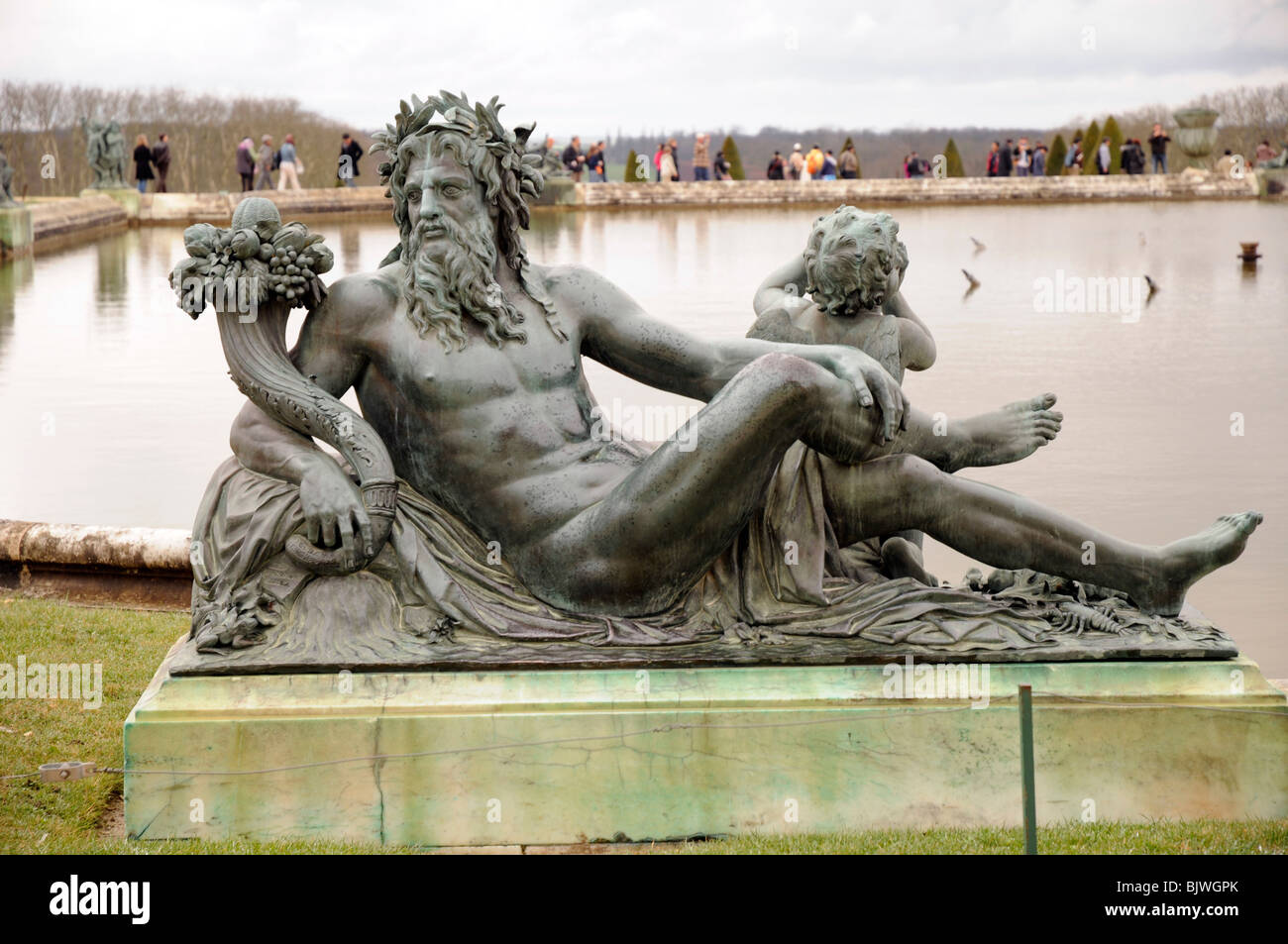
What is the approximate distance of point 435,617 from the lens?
4.80 metres

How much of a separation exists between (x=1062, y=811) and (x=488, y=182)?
7.79ft

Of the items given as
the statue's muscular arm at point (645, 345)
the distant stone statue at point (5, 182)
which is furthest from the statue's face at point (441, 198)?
the distant stone statue at point (5, 182)

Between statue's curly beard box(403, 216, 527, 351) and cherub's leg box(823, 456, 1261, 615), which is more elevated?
statue's curly beard box(403, 216, 527, 351)

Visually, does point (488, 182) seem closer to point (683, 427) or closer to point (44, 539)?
point (683, 427)

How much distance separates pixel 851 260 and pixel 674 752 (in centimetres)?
152

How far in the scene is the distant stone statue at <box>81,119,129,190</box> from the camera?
31.0 metres

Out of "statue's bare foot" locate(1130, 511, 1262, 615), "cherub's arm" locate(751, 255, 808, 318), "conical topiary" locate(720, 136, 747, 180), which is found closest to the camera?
"statue's bare foot" locate(1130, 511, 1262, 615)

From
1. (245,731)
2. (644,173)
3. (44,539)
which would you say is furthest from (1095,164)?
(245,731)

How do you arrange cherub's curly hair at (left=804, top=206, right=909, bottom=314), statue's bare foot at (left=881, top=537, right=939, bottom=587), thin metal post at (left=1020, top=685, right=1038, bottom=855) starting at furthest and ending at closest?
statue's bare foot at (left=881, top=537, right=939, bottom=587)
cherub's curly hair at (left=804, top=206, right=909, bottom=314)
thin metal post at (left=1020, top=685, right=1038, bottom=855)

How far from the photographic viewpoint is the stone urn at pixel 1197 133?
40656 mm

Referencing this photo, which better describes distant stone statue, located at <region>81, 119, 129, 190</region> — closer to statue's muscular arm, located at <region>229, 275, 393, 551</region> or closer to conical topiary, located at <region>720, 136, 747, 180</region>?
conical topiary, located at <region>720, 136, 747, 180</region>

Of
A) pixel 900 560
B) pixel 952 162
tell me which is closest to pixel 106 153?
pixel 952 162

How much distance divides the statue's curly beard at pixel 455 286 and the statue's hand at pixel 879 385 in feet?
3.12

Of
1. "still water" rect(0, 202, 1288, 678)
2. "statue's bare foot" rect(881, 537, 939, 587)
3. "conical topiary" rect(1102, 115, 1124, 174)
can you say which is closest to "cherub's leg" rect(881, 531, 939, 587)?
"statue's bare foot" rect(881, 537, 939, 587)
